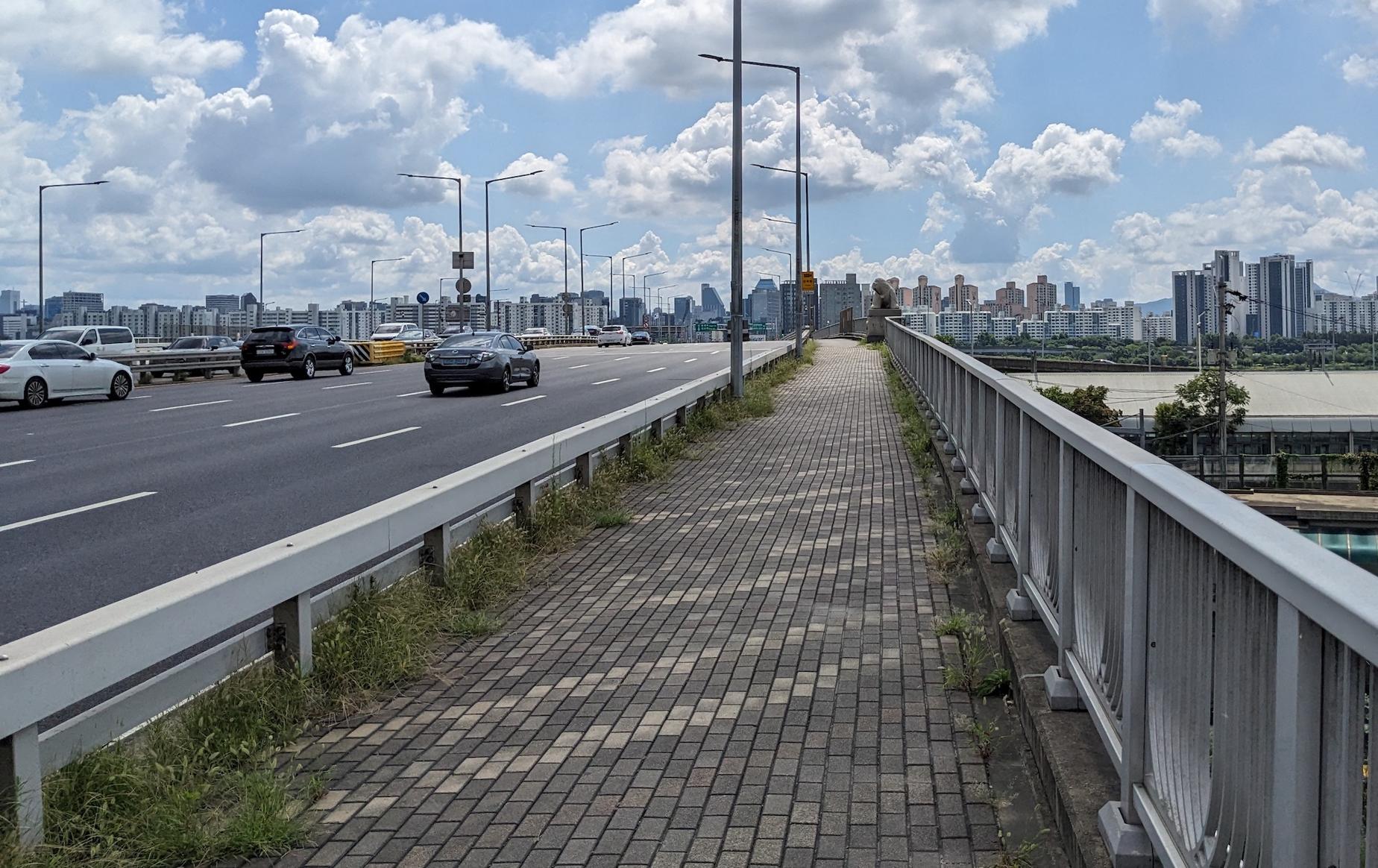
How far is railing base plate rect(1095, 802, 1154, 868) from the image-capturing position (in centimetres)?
356

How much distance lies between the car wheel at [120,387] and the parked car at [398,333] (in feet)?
117

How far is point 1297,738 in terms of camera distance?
2.34 m

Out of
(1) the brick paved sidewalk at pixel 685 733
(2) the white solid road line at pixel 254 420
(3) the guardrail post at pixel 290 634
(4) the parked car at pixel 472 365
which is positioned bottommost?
(1) the brick paved sidewalk at pixel 685 733

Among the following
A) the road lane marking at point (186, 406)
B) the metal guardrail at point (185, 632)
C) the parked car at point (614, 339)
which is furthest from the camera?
the parked car at point (614, 339)

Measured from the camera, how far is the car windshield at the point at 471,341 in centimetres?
2972

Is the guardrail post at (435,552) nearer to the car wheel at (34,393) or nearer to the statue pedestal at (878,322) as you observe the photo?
the car wheel at (34,393)

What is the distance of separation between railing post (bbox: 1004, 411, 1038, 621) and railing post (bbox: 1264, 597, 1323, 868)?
3.94 m

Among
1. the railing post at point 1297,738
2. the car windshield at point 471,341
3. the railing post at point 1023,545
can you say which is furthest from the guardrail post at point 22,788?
the car windshield at point 471,341

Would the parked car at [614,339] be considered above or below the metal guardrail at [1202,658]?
above

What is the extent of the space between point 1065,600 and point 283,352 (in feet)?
114

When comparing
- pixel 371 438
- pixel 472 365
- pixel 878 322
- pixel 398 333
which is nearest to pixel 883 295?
pixel 878 322

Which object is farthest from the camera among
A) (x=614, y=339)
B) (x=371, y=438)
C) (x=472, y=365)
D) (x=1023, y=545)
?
(x=614, y=339)

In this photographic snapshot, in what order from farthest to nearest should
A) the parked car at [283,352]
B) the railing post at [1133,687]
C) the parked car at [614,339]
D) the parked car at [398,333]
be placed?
1. the parked car at [614,339]
2. the parked car at [398,333]
3. the parked car at [283,352]
4. the railing post at [1133,687]

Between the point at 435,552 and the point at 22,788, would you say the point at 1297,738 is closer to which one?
the point at 22,788
